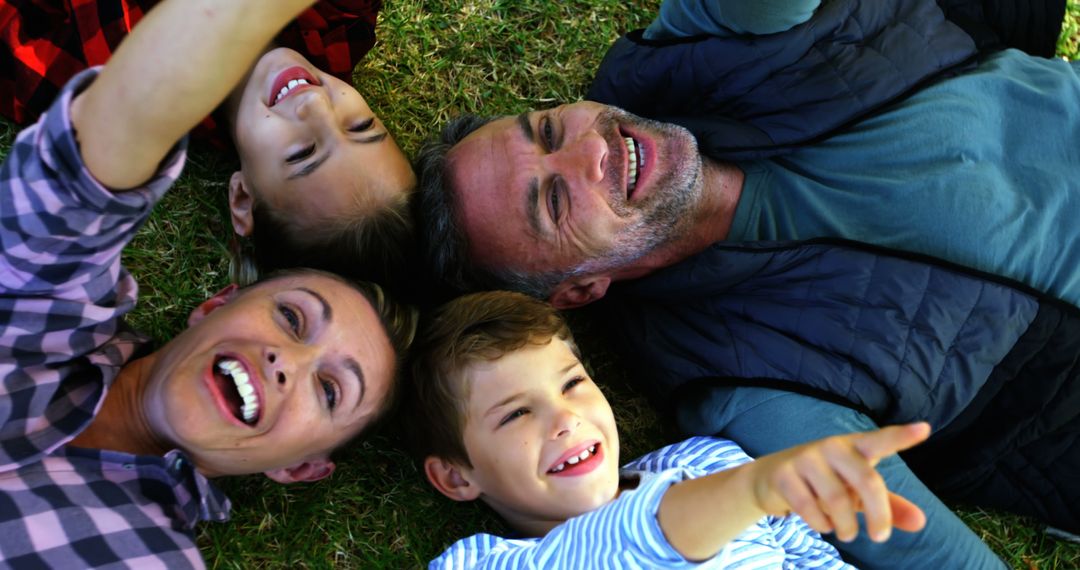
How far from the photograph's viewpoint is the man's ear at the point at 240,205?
2900 millimetres

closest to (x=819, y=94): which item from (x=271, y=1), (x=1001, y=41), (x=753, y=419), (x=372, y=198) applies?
(x=1001, y=41)

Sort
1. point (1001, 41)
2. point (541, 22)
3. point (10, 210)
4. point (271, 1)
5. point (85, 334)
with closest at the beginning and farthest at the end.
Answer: point (271, 1), point (10, 210), point (85, 334), point (1001, 41), point (541, 22)

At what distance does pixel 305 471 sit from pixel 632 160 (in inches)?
57.6

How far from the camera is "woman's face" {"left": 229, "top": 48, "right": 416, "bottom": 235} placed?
8.79 ft

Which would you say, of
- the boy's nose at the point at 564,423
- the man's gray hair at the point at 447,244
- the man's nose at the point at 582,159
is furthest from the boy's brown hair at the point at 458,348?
the man's nose at the point at 582,159

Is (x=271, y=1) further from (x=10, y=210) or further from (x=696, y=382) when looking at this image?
(x=696, y=382)

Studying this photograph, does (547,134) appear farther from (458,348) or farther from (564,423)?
(564,423)

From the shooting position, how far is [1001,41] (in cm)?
330

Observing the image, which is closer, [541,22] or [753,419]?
[753,419]

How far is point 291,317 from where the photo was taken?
2.44 meters

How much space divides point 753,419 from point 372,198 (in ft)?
4.67

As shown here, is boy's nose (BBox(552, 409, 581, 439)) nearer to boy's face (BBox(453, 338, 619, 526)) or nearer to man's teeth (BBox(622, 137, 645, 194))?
boy's face (BBox(453, 338, 619, 526))

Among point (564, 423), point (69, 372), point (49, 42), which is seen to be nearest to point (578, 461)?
point (564, 423)

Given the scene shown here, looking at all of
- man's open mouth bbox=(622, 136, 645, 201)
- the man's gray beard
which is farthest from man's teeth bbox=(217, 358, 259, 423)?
man's open mouth bbox=(622, 136, 645, 201)
